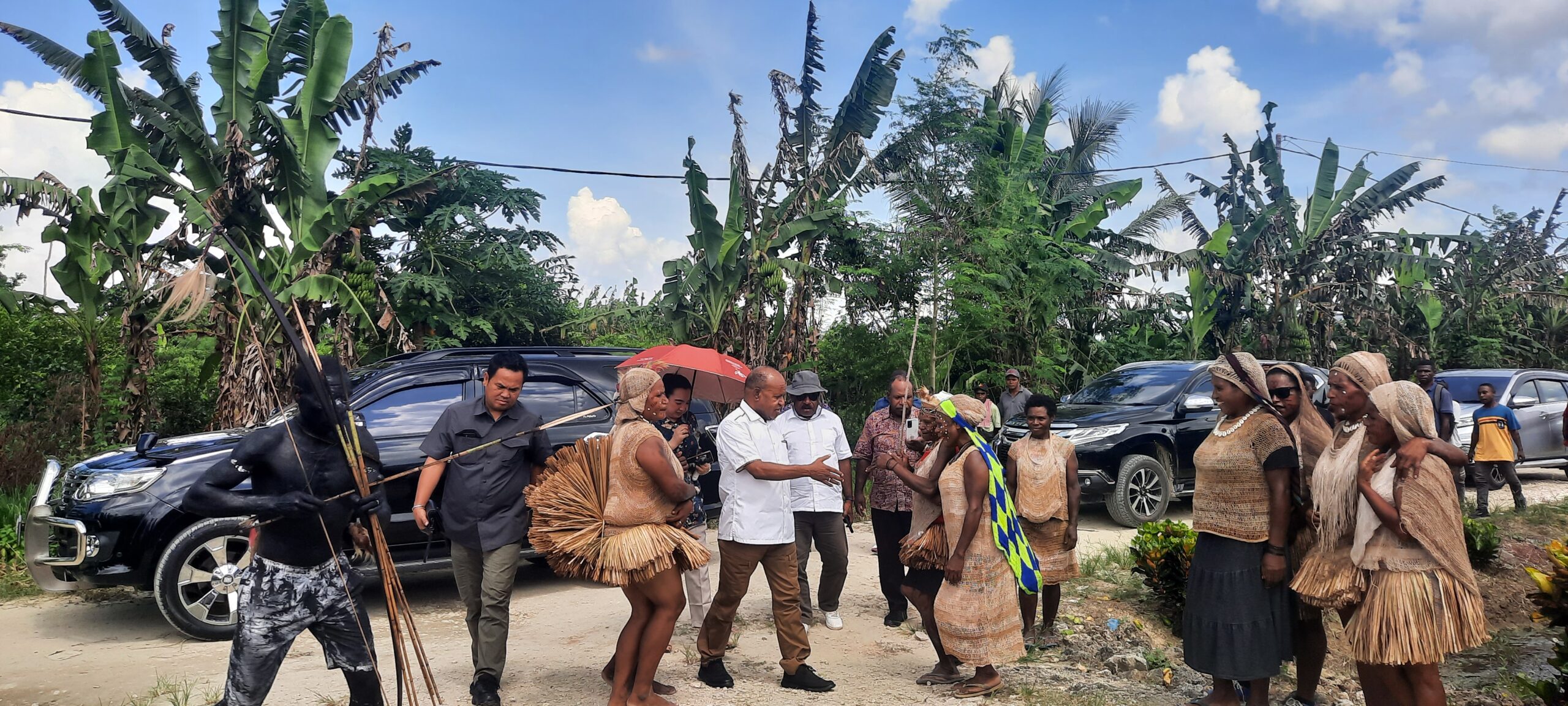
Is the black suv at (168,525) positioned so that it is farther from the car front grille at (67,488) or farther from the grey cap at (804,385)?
the grey cap at (804,385)

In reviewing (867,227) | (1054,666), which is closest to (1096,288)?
(867,227)

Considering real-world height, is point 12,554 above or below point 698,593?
below

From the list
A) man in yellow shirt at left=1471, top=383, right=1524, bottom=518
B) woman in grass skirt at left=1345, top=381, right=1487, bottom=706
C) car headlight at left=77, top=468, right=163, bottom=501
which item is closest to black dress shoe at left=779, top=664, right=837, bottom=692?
woman in grass skirt at left=1345, top=381, right=1487, bottom=706

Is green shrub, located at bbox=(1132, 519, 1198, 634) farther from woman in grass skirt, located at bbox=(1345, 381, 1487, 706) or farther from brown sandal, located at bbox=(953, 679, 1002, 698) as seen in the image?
woman in grass skirt, located at bbox=(1345, 381, 1487, 706)

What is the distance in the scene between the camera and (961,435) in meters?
4.86

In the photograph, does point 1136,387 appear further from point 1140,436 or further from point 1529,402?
point 1529,402

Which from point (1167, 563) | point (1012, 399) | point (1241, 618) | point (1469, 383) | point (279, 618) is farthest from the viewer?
point (1469, 383)

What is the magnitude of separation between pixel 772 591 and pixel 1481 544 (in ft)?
19.1

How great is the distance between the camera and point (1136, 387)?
10812mm

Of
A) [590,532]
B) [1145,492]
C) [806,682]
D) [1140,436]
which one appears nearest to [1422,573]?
[806,682]

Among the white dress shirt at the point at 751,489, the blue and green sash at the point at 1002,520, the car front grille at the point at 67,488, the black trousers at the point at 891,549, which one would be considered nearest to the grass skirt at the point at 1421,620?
the blue and green sash at the point at 1002,520

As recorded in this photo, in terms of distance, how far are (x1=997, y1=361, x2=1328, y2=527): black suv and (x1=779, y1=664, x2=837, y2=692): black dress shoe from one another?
16.9 feet

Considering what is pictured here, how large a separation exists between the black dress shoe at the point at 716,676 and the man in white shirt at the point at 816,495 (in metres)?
0.69

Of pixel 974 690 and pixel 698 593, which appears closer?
pixel 974 690
